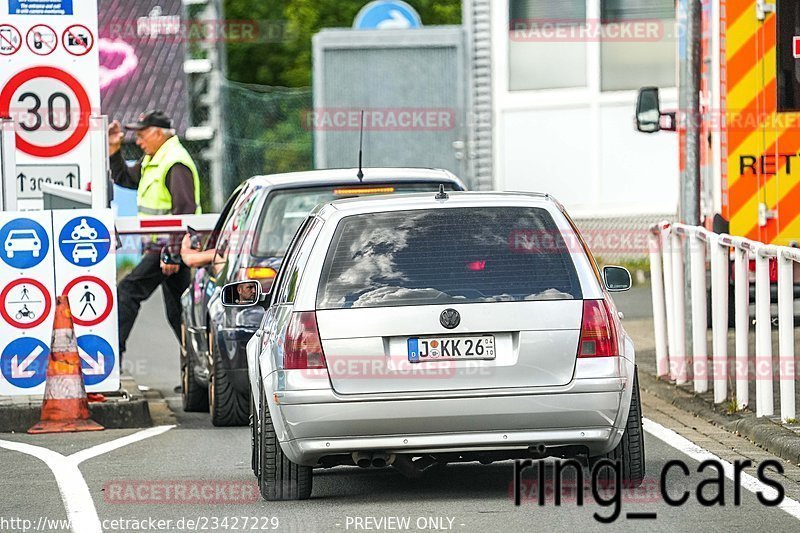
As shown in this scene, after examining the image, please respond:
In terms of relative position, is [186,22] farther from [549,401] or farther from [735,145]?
[549,401]

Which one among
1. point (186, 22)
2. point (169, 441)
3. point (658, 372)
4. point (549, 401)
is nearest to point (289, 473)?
point (549, 401)

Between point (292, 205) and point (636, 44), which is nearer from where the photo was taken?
point (292, 205)

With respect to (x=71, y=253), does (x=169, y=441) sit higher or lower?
lower

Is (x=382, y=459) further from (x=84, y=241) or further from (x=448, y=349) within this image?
(x=84, y=241)

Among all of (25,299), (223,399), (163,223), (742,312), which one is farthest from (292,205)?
(742,312)

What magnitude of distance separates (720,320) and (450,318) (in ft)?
14.0

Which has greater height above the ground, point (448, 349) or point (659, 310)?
point (448, 349)

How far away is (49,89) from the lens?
13.4m

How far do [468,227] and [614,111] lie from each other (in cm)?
1682

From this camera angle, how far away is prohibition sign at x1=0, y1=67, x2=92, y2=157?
13398mm

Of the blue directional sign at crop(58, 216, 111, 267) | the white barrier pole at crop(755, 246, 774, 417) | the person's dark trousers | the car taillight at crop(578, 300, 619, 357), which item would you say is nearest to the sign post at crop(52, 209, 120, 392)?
the blue directional sign at crop(58, 216, 111, 267)

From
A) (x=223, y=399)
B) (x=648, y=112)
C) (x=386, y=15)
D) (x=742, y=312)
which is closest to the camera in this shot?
(x=742, y=312)

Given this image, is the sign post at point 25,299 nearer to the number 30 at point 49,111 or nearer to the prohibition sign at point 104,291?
the prohibition sign at point 104,291

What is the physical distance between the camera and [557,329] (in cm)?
871
